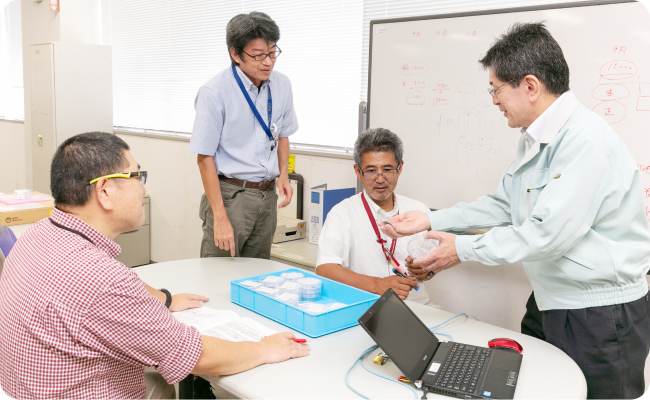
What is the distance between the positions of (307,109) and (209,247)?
1481mm

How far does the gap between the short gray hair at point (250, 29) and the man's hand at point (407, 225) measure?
1.08 m

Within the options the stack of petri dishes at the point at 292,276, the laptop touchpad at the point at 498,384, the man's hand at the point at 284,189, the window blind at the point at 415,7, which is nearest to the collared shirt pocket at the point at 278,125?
the man's hand at the point at 284,189

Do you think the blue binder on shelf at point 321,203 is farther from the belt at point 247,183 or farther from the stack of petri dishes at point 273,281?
the stack of petri dishes at point 273,281

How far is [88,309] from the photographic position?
44.3 inches

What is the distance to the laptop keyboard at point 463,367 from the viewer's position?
124 centimetres

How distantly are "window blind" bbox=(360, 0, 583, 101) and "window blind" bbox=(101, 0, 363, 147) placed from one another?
7 centimetres

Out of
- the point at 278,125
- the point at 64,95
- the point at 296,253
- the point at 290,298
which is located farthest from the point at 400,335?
the point at 64,95

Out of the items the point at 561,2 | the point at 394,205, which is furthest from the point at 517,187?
the point at 561,2

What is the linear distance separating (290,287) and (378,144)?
0.81 metres

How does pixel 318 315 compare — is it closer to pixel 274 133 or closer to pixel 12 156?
pixel 274 133

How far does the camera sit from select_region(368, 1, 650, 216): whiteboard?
6.79 feet

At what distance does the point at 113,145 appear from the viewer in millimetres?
1308

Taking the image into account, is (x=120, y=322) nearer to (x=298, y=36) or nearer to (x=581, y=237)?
(x=581, y=237)

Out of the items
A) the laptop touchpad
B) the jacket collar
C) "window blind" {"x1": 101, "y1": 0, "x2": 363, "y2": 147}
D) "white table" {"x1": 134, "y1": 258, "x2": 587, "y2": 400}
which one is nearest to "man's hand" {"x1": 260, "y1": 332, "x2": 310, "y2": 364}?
"white table" {"x1": 134, "y1": 258, "x2": 587, "y2": 400}
